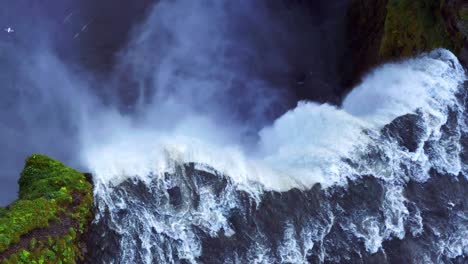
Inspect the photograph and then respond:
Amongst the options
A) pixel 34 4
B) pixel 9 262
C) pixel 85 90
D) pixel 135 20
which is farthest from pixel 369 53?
pixel 9 262

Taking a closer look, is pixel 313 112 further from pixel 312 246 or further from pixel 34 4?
pixel 34 4

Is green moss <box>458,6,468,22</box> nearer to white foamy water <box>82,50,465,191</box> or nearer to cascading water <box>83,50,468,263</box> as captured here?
white foamy water <box>82,50,465,191</box>

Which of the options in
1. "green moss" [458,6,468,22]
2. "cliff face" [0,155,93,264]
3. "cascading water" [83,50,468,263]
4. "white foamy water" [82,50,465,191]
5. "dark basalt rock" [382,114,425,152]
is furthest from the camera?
"green moss" [458,6,468,22]

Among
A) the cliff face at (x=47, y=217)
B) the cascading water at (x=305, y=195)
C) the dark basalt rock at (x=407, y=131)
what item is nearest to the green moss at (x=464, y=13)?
the cascading water at (x=305, y=195)

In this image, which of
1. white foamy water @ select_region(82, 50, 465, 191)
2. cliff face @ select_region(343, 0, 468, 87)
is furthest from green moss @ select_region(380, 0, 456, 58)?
white foamy water @ select_region(82, 50, 465, 191)

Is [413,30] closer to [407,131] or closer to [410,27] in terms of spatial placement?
[410,27]

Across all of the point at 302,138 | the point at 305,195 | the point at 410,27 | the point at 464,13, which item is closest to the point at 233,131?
the point at 302,138
